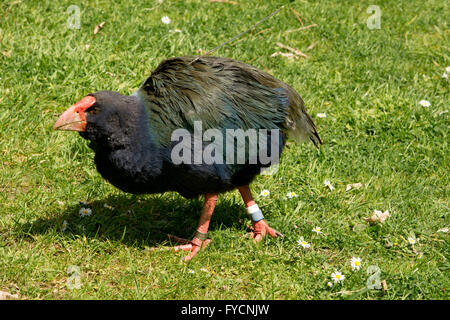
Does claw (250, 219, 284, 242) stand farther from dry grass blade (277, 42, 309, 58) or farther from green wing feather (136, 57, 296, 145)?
dry grass blade (277, 42, 309, 58)

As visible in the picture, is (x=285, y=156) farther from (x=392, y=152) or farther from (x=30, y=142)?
(x=30, y=142)

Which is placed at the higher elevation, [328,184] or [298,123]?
[298,123]

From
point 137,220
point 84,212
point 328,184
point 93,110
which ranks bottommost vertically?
point 328,184

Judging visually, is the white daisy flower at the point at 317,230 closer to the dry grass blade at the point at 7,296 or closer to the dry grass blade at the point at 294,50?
the dry grass blade at the point at 7,296

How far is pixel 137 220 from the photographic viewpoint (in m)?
3.74

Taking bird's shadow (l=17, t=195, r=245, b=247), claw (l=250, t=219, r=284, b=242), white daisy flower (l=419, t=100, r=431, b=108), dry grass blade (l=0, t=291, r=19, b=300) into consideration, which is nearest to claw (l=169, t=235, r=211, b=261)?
bird's shadow (l=17, t=195, r=245, b=247)

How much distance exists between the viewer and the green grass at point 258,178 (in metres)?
3.22

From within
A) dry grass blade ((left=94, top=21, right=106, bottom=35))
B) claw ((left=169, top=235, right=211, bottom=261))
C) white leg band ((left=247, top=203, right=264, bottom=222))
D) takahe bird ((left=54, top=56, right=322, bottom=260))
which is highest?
takahe bird ((left=54, top=56, right=322, bottom=260))

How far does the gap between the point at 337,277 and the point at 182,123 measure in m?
1.21

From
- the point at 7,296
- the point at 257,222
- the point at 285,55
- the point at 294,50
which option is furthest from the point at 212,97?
the point at 294,50

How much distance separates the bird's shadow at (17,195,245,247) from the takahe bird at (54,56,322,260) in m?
0.38

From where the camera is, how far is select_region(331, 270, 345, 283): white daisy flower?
3.17 meters

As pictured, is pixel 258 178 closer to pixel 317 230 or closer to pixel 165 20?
pixel 317 230
